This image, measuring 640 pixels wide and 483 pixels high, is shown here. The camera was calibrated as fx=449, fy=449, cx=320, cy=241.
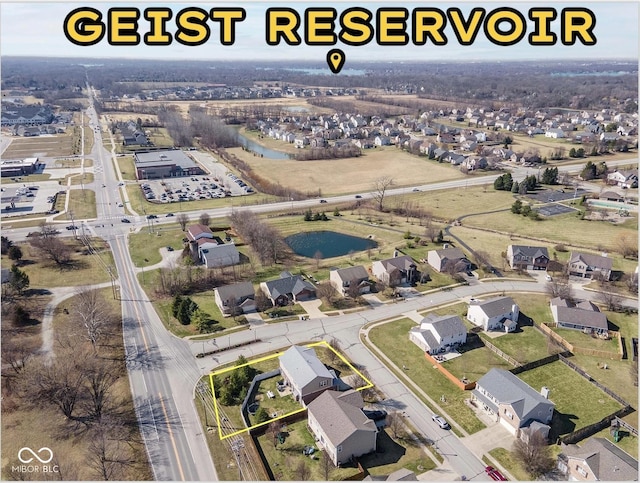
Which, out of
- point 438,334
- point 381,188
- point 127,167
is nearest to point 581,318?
point 438,334

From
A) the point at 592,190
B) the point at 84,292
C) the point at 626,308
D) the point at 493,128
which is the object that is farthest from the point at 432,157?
the point at 84,292

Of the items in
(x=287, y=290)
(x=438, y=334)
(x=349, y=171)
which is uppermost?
(x=349, y=171)

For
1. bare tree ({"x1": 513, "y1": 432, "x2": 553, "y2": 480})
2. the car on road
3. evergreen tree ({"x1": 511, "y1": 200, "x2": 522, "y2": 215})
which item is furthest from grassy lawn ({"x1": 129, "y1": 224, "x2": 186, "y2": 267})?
evergreen tree ({"x1": 511, "y1": 200, "x2": 522, "y2": 215})

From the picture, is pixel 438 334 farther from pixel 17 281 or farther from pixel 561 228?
pixel 17 281

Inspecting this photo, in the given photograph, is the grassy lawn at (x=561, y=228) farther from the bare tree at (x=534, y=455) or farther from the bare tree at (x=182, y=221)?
A: the bare tree at (x=182, y=221)

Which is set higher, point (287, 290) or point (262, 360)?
point (287, 290)

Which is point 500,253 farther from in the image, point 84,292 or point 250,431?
point 84,292

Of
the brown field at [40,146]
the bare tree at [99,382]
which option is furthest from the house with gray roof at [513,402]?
the brown field at [40,146]
